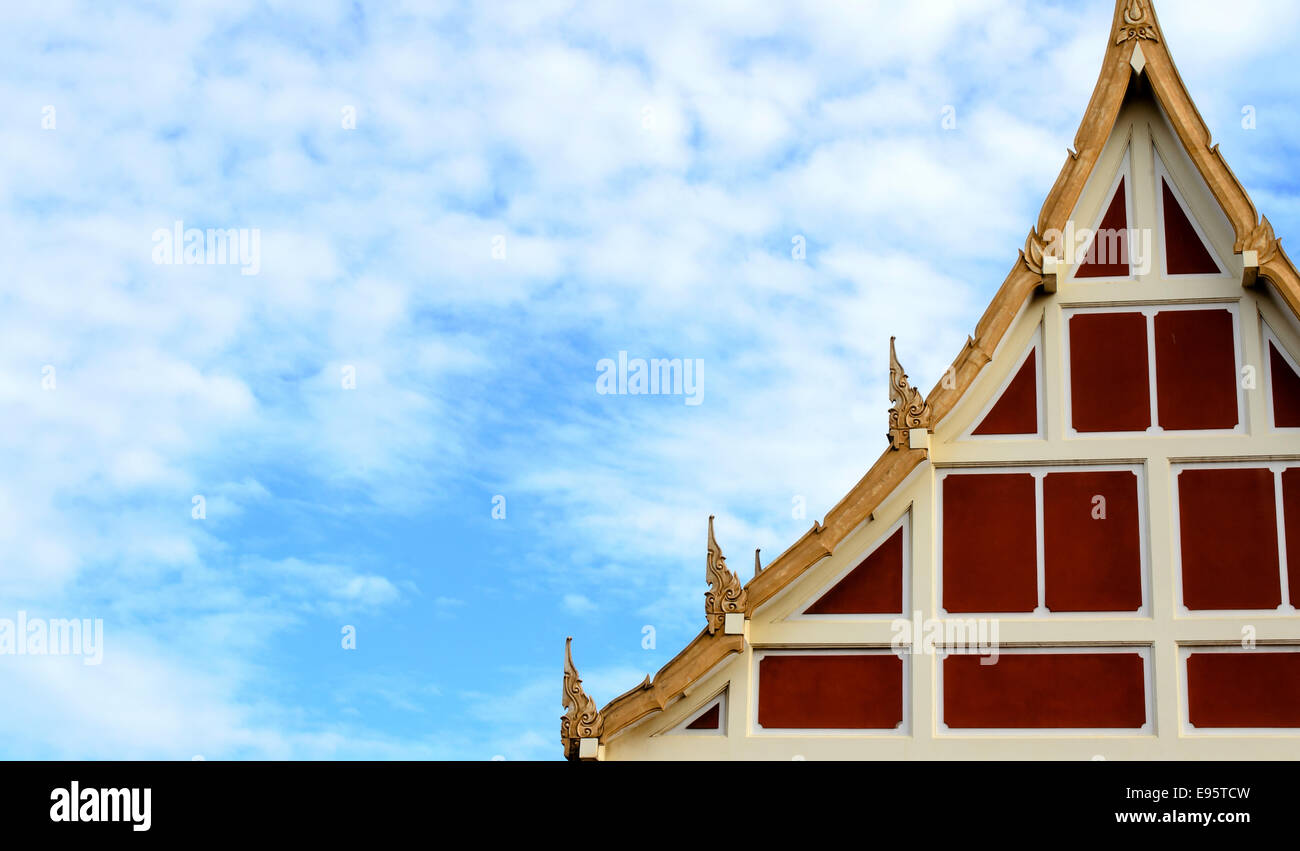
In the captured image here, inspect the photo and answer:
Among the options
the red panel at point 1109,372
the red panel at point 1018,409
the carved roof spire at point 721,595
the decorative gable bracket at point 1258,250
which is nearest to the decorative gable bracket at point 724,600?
the carved roof spire at point 721,595

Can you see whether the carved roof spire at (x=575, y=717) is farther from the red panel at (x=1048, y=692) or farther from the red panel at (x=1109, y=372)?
the red panel at (x=1109, y=372)

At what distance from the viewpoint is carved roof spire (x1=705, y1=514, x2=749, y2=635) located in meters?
16.6

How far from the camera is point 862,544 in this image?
56.0ft

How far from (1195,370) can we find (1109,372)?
3.10 ft

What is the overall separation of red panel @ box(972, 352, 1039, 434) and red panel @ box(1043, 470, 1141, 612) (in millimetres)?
692

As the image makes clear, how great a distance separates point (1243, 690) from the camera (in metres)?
15.9

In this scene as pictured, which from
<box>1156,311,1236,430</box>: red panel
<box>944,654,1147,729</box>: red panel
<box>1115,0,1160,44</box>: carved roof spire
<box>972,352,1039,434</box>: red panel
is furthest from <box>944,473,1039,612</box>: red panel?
<box>1115,0,1160,44</box>: carved roof spire

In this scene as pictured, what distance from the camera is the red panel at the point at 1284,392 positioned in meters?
16.8

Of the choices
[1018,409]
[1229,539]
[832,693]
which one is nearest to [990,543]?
[1018,409]

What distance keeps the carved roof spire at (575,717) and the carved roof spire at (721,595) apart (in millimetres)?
1570
